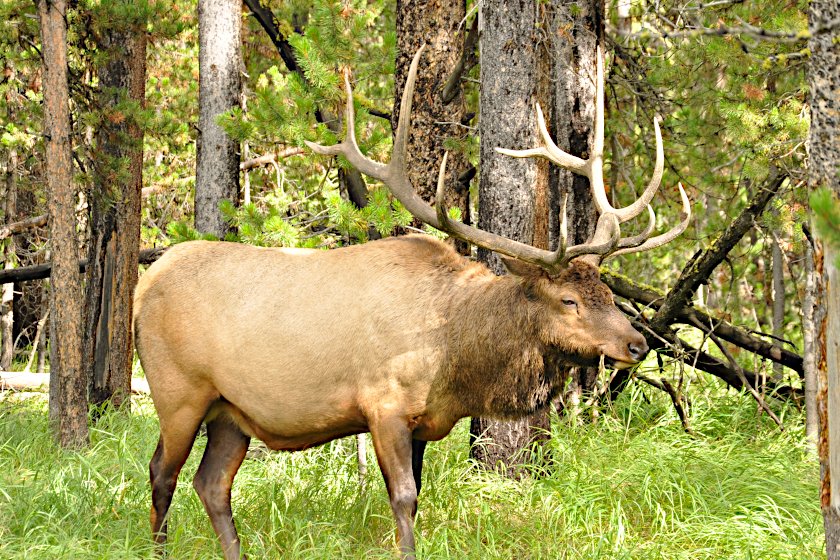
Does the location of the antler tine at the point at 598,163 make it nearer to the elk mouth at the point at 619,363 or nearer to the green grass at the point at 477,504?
the elk mouth at the point at 619,363

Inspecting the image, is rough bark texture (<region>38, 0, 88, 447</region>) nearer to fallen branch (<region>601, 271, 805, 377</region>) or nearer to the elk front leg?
the elk front leg

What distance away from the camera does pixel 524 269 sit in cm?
505

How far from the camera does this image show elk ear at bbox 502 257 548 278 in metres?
5.04

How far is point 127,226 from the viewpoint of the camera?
30.0ft

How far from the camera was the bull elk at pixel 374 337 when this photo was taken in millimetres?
4953

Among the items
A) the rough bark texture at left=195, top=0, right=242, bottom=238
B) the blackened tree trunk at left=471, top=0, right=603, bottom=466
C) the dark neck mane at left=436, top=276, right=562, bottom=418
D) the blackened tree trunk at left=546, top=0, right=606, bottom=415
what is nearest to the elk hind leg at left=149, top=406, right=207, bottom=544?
the dark neck mane at left=436, top=276, right=562, bottom=418

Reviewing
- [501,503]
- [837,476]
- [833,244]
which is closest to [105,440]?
[501,503]

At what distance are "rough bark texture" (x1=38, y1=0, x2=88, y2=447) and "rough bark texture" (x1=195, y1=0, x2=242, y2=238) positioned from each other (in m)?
1.03

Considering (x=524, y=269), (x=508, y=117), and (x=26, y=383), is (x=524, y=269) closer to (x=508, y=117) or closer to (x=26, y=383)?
(x=508, y=117)

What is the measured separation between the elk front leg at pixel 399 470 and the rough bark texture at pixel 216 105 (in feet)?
11.7

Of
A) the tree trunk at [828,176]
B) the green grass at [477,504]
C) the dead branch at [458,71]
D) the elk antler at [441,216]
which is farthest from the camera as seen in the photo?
the dead branch at [458,71]

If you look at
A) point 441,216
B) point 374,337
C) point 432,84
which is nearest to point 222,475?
point 374,337

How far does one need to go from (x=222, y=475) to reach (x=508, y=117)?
2821mm

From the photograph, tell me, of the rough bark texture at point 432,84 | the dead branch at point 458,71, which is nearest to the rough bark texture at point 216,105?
the rough bark texture at point 432,84
